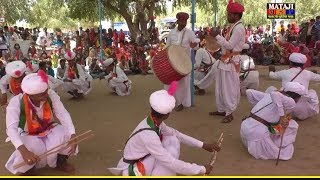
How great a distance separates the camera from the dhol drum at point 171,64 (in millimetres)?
5930

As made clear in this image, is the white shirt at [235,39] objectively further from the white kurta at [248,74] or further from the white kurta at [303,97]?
Result: the white kurta at [248,74]

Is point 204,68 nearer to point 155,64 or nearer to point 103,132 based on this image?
point 155,64

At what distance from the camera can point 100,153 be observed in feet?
15.6

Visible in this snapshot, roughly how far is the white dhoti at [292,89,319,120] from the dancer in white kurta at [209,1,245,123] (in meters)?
0.86

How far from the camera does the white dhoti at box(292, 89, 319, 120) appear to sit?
5.95 meters

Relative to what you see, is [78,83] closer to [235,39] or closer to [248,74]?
[248,74]

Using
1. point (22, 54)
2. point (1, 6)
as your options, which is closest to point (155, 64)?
point (22, 54)

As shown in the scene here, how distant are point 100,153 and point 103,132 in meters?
0.92

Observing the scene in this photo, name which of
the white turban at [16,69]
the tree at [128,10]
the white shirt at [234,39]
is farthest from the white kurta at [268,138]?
the tree at [128,10]

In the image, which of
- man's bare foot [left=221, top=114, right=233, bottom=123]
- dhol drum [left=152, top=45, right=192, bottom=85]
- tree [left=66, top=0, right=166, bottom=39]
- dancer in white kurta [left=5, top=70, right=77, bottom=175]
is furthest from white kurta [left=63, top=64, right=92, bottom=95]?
tree [left=66, top=0, right=166, bottom=39]

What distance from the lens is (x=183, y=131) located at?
5.69 m

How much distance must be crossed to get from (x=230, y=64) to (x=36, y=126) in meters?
2.97

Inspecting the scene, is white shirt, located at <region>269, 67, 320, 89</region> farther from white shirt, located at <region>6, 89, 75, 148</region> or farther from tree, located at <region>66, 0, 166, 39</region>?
tree, located at <region>66, 0, 166, 39</region>

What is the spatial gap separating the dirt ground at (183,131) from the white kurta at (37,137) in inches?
12.7
